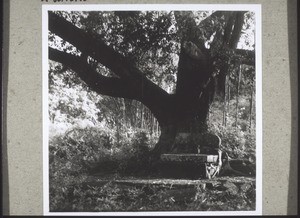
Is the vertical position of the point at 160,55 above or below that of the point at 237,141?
above

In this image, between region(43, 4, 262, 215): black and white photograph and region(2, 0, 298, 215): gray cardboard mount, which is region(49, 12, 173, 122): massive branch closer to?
region(43, 4, 262, 215): black and white photograph

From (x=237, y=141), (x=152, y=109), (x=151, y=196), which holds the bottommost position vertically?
(x=151, y=196)

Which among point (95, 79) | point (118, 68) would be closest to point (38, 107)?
point (95, 79)

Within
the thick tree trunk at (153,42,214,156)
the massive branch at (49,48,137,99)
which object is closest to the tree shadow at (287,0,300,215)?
the thick tree trunk at (153,42,214,156)

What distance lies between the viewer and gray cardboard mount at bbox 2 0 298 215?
1.65 meters

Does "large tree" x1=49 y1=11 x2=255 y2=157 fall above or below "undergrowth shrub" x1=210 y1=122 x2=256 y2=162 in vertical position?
above

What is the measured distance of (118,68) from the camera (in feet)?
5.55

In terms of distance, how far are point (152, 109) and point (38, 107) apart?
0.51 metres

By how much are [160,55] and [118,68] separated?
20 cm

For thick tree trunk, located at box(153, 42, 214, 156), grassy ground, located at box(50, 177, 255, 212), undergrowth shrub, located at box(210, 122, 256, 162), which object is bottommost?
grassy ground, located at box(50, 177, 255, 212)

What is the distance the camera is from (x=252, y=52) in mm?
1678

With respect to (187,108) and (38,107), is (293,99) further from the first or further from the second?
(38,107)

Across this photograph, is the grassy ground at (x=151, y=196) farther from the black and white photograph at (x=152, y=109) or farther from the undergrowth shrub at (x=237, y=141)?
the undergrowth shrub at (x=237, y=141)

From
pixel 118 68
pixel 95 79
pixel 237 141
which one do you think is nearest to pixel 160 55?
pixel 118 68
